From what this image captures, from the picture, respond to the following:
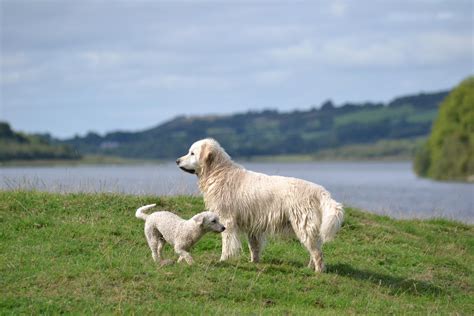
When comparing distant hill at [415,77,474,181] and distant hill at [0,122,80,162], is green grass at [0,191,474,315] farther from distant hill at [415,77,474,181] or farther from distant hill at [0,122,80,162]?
distant hill at [415,77,474,181]

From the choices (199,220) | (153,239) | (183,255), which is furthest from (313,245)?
(153,239)

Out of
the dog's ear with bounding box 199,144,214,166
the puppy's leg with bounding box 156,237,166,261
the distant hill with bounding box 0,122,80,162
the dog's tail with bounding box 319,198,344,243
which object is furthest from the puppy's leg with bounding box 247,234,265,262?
the distant hill with bounding box 0,122,80,162

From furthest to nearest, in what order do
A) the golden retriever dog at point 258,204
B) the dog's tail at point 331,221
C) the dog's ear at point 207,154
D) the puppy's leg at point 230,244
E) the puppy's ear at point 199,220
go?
1. the dog's ear at point 207,154
2. the puppy's leg at point 230,244
3. the golden retriever dog at point 258,204
4. the dog's tail at point 331,221
5. the puppy's ear at point 199,220

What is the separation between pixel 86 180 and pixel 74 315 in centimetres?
940

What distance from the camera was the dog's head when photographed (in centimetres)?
1345

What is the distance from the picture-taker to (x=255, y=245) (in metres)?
13.1

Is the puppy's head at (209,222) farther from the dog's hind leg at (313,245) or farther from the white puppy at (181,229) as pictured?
the dog's hind leg at (313,245)

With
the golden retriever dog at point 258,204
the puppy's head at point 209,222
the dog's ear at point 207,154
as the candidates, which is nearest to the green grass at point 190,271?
the golden retriever dog at point 258,204

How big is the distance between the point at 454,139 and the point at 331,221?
69.3 m

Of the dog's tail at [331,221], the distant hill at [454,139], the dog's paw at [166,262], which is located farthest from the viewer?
the distant hill at [454,139]

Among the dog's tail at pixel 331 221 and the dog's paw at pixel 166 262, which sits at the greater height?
the dog's tail at pixel 331 221

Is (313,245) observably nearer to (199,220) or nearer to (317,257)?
(317,257)

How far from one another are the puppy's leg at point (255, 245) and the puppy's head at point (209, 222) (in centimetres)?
129

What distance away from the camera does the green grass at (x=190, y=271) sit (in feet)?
34.2
